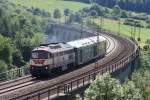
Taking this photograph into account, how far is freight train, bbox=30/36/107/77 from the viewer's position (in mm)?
74625

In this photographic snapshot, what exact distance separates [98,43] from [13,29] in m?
90.3

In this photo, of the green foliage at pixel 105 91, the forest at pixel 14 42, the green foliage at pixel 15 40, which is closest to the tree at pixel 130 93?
the green foliage at pixel 105 91

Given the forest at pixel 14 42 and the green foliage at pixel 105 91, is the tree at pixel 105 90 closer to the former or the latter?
the green foliage at pixel 105 91

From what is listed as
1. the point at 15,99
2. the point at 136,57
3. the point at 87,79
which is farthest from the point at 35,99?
the point at 136,57

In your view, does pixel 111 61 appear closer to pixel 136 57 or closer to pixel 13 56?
pixel 136 57

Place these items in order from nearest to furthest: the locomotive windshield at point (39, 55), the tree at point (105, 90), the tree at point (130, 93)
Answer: the tree at point (105, 90) < the tree at point (130, 93) < the locomotive windshield at point (39, 55)

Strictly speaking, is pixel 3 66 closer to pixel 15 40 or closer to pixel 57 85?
pixel 15 40

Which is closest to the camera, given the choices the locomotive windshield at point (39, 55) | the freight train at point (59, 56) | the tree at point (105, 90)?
the tree at point (105, 90)

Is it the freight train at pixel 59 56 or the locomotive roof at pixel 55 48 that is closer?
the freight train at pixel 59 56

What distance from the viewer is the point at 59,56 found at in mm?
78688

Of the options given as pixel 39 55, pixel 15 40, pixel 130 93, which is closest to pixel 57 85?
pixel 39 55

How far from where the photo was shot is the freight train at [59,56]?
74.6 metres

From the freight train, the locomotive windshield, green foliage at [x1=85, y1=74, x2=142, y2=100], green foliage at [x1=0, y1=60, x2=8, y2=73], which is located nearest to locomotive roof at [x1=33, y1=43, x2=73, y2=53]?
the freight train

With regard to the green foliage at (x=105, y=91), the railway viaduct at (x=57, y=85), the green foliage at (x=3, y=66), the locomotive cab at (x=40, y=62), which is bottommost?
the green foliage at (x=3, y=66)
